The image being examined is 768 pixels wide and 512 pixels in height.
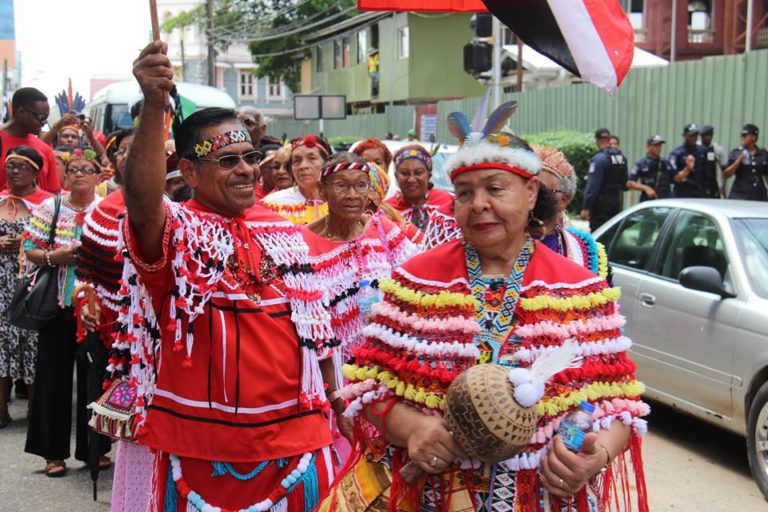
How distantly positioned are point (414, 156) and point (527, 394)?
16.7 ft

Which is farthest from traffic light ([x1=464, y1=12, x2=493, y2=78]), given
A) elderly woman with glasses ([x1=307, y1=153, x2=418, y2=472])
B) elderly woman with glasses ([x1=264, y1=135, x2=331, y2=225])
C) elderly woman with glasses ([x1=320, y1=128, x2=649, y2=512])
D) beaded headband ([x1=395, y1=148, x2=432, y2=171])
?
elderly woman with glasses ([x1=320, y1=128, x2=649, y2=512])

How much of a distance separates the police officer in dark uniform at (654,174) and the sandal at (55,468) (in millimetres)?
10802

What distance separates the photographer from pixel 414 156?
759 centimetres

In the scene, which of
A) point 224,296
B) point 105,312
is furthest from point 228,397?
point 105,312

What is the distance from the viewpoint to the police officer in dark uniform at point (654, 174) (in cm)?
1542

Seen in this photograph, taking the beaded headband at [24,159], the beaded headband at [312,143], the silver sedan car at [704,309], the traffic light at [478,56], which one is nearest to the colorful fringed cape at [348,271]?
the beaded headband at [312,143]

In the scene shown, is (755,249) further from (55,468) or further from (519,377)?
(55,468)

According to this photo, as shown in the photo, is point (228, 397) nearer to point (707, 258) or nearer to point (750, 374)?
point (750, 374)

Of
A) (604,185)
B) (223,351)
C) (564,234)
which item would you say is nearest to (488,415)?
(223,351)

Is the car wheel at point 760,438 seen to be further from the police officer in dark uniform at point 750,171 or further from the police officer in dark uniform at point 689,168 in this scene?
the police officer in dark uniform at point 689,168

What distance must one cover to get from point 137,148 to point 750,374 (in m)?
4.64

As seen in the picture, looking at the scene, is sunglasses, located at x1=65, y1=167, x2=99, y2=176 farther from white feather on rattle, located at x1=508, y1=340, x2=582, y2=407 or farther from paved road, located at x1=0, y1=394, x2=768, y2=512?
white feather on rattle, located at x1=508, y1=340, x2=582, y2=407

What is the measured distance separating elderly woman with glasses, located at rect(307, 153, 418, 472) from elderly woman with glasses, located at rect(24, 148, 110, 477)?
7.20 ft

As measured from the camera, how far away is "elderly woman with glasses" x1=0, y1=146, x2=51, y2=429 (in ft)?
25.9
